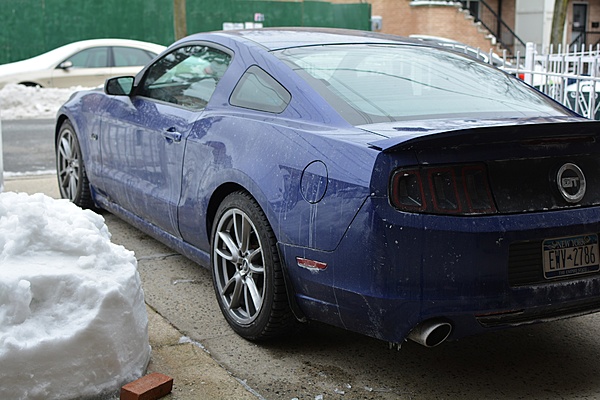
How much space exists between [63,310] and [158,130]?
6.49 feet

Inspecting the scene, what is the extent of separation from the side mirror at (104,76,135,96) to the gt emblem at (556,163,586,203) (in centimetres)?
319

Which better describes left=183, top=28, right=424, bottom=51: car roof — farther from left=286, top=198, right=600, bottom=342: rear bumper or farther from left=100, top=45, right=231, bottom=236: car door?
left=286, top=198, right=600, bottom=342: rear bumper

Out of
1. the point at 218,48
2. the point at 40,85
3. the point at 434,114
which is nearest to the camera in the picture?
the point at 434,114

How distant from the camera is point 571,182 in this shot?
3.75m

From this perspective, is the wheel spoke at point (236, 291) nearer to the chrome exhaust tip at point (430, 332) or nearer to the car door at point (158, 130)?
the car door at point (158, 130)

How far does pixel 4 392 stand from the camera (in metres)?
3.29

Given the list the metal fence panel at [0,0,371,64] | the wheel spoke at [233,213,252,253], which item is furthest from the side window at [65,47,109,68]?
the wheel spoke at [233,213,252,253]

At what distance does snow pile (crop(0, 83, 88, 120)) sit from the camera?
16.2 m

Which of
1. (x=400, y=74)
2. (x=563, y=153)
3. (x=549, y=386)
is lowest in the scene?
(x=549, y=386)

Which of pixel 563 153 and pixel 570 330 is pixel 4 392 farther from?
pixel 570 330

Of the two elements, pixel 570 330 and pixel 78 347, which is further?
pixel 570 330

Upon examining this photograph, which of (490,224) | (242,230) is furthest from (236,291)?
(490,224)

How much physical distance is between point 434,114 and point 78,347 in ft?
Answer: 6.32

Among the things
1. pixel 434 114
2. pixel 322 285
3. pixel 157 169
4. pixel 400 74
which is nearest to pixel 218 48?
pixel 157 169
